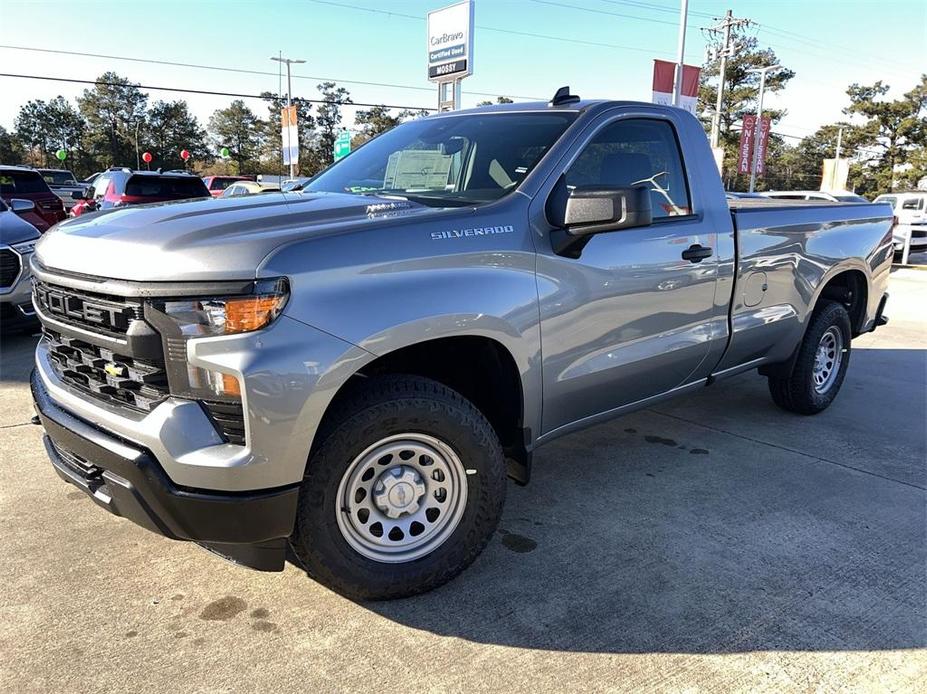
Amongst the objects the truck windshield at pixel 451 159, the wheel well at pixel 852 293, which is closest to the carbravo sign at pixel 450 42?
the wheel well at pixel 852 293

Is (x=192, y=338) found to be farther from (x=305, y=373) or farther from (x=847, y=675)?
(x=847, y=675)

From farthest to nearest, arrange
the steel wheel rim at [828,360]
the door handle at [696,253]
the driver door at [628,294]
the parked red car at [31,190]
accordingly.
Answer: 1. the parked red car at [31,190]
2. the steel wheel rim at [828,360]
3. the door handle at [696,253]
4. the driver door at [628,294]

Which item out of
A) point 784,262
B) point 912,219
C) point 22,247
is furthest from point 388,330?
point 912,219

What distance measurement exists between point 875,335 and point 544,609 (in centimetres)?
742

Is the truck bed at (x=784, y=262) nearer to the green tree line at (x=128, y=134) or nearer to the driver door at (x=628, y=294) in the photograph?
the driver door at (x=628, y=294)

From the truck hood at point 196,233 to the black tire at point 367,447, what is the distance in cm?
61

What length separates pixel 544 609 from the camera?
2717mm

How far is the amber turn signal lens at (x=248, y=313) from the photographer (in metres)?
2.20

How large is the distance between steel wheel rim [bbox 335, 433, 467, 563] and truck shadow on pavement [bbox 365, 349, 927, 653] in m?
0.24

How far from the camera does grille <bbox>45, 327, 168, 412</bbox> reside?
2.33 meters

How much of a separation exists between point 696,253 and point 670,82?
15.3 metres

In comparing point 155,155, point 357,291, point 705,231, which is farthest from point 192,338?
point 155,155

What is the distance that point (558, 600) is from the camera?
2.78 metres

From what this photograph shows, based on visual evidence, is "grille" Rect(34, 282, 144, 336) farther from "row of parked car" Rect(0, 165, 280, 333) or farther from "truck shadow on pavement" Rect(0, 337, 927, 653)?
"row of parked car" Rect(0, 165, 280, 333)
